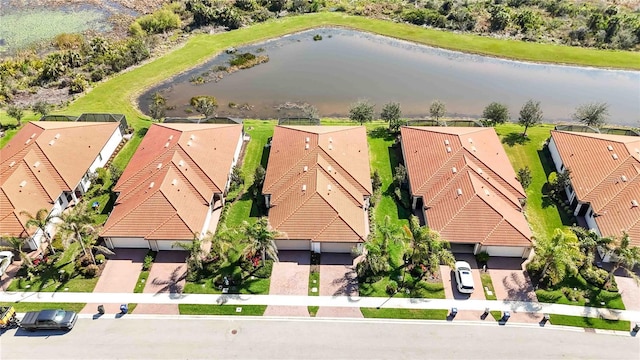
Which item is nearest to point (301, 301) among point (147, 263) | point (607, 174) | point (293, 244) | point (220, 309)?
point (293, 244)

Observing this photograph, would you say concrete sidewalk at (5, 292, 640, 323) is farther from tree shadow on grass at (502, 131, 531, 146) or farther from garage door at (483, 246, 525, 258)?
tree shadow on grass at (502, 131, 531, 146)

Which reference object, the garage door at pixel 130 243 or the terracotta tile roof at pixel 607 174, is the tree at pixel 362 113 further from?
the garage door at pixel 130 243

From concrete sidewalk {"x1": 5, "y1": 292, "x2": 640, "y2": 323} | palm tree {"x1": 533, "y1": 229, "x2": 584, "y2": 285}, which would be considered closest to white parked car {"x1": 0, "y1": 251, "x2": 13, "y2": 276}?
concrete sidewalk {"x1": 5, "y1": 292, "x2": 640, "y2": 323}

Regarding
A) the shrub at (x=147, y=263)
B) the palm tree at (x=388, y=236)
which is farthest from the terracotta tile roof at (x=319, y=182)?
the shrub at (x=147, y=263)

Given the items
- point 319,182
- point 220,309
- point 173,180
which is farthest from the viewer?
point 173,180

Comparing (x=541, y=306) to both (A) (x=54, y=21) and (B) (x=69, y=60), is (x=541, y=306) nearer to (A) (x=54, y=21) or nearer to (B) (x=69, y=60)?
(B) (x=69, y=60)

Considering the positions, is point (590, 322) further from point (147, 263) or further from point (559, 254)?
point (147, 263)
